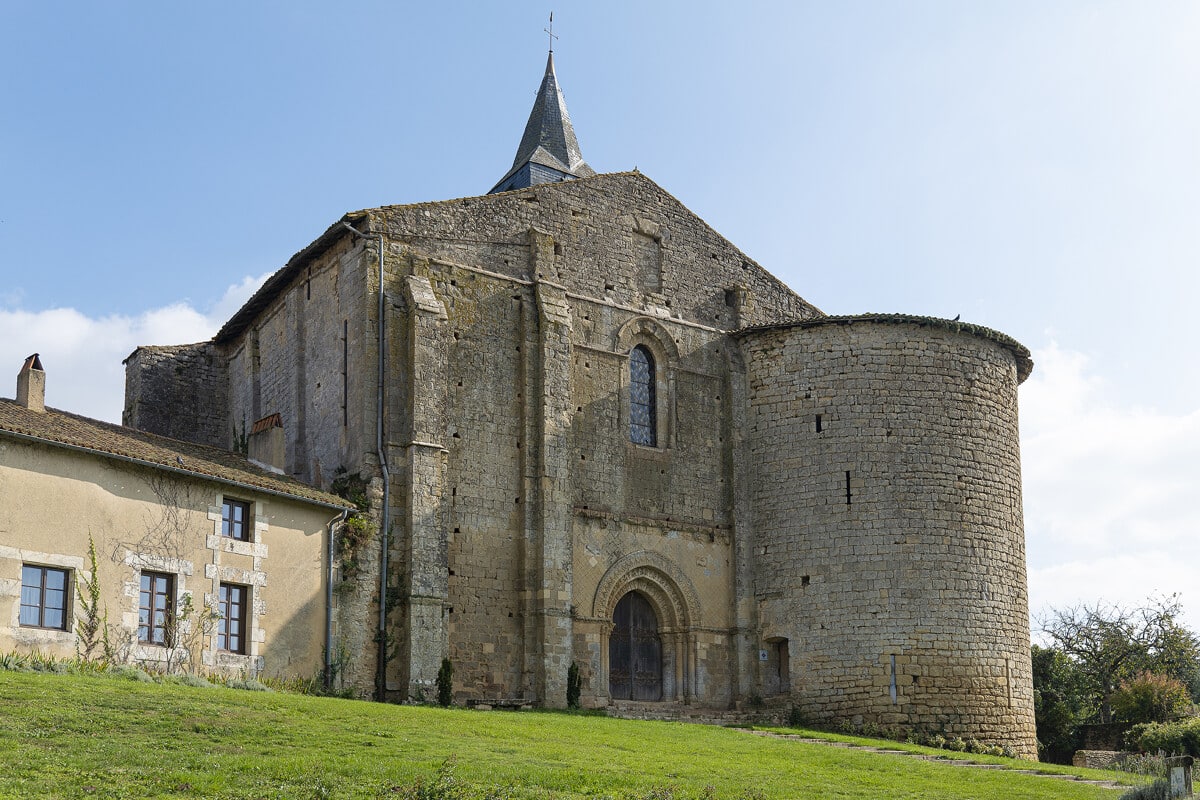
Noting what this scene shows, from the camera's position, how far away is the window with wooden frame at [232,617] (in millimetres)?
20922

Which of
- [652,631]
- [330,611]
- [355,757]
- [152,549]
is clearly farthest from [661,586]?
[355,757]

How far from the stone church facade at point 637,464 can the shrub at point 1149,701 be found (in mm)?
7286

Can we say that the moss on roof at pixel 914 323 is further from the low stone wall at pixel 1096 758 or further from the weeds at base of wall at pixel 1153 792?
the weeds at base of wall at pixel 1153 792

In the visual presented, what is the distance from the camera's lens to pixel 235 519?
21.5m

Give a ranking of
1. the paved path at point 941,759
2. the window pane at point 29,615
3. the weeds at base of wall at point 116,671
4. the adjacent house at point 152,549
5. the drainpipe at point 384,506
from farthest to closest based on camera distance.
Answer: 1. the drainpipe at point 384,506
2. the paved path at point 941,759
3. the adjacent house at point 152,549
4. the window pane at point 29,615
5. the weeds at base of wall at point 116,671

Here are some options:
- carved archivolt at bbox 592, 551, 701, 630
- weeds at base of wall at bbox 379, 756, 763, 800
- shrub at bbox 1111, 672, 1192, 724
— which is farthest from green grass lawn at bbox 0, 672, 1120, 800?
shrub at bbox 1111, 672, 1192, 724

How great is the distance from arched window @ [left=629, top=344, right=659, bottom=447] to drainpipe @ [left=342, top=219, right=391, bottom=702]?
224 inches

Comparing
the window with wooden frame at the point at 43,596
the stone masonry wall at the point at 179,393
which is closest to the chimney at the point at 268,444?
the stone masonry wall at the point at 179,393

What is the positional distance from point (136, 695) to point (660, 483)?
45.0 ft

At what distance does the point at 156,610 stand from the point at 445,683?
17.7 feet

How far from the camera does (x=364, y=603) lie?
23.4 metres

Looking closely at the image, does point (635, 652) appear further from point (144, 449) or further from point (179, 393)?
point (179, 393)

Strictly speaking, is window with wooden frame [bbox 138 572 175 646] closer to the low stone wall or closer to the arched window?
the arched window

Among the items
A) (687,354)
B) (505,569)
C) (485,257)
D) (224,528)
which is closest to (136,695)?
(224,528)
